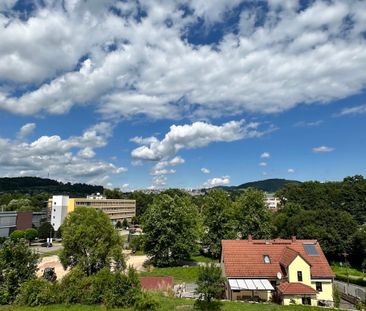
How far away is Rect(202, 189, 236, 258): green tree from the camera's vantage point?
178ft

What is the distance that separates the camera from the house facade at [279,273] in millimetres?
32250

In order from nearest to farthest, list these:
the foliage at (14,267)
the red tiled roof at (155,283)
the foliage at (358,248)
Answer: the foliage at (14,267)
the red tiled roof at (155,283)
the foliage at (358,248)

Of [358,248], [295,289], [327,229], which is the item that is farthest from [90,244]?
[358,248]

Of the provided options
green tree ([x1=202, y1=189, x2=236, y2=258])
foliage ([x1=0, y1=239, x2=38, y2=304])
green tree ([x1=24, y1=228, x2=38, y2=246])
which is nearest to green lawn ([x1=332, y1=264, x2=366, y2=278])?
green tree ([x1=202, y1=189, x2=236, y2=258])

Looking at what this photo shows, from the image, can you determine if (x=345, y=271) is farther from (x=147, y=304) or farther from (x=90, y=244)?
(x=90, y=244)

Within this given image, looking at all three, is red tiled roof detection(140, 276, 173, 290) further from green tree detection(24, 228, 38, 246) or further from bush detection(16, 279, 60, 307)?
green tree detection(24, 228, 38, 246)

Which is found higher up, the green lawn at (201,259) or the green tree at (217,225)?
the green tree at (217,225)

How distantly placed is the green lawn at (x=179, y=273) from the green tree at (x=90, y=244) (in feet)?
20.9

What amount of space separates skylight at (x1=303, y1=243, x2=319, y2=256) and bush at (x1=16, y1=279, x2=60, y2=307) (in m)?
25.6

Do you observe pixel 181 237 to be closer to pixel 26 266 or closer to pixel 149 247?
pixel 149 247

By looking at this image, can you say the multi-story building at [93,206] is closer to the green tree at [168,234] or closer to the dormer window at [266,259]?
the green tree at [168,234]

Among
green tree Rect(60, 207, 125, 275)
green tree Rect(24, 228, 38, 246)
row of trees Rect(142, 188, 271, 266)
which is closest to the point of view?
green tree Rect(60, 207, 125, 275)

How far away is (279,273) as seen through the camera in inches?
1355

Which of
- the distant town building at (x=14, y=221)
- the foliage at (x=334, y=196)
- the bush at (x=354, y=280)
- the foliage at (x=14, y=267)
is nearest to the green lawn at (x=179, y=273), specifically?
the foliage at (x=14, y=267)
